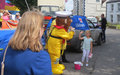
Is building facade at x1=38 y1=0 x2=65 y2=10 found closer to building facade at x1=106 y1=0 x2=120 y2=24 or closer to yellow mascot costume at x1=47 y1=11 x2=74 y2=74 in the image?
building facade at x1=106 y1=0 x2=120 y2=24

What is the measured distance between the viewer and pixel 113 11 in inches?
1806

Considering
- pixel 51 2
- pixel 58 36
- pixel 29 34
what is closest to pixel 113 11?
pixel 51 2

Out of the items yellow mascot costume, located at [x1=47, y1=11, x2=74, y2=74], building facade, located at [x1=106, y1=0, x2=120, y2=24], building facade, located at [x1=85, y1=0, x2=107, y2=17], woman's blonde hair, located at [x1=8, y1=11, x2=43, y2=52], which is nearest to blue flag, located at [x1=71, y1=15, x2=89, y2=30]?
yellow mascot costume, located at [x1=47, y1=11, x2=74, y2=74]

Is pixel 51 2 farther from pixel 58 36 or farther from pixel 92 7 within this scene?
pixel 58 36

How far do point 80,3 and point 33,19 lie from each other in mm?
7711

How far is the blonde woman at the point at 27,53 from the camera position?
1840mm

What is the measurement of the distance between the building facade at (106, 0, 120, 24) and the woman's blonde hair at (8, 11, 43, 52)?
42984 mm

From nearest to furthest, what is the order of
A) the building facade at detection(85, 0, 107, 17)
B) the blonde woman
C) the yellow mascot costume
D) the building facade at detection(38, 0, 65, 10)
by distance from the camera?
the blonde woman < the yellow mascot costume < the building facade at detection(38, 0, 65, 10) < the building facade at detection(85, 0, 107, 17)

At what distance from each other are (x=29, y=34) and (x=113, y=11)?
45984 mm

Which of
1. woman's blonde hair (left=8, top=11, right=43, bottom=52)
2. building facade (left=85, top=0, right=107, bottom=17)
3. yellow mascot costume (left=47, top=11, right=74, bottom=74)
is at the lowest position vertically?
yellow mascot costume (left=47, top=11, right=74, bottom=74)

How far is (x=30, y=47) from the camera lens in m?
1.86

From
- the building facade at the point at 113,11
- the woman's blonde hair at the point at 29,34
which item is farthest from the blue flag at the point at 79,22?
the building facade at the point at 113,11

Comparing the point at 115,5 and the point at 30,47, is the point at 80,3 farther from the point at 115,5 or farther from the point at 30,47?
the point at 115,5

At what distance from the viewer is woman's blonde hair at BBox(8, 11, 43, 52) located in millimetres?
1867
